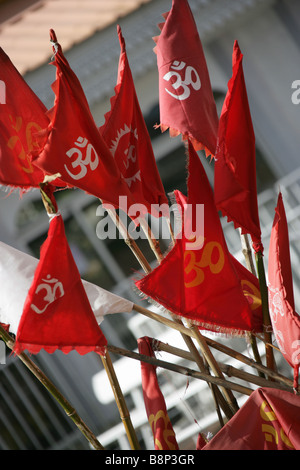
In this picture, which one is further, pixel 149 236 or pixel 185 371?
pixel 149 236

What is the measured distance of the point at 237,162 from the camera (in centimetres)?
162

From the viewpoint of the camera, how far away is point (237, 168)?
162cm

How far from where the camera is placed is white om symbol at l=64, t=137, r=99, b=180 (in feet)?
5.02

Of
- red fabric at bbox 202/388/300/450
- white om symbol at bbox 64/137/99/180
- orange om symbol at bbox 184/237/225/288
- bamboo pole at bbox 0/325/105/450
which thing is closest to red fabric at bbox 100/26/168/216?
white om symbol at bbox 64/137/99/180

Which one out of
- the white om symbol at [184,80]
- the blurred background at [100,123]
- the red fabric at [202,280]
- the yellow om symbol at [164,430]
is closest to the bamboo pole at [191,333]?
the red fabric at [202,280]

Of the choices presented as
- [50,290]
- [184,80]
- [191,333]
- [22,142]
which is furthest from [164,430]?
[184,80]

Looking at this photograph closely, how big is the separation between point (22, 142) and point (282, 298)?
91 centimetres

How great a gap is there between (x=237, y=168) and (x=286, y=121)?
3466mm

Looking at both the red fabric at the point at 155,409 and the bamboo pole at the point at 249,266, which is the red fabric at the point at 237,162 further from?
the red fabric at the point at 155,409

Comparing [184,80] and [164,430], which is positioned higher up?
[184,80]

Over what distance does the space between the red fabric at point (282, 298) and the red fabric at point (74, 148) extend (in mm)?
452

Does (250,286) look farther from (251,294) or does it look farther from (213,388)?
(213,388)

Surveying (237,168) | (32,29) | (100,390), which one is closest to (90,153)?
(237,168)

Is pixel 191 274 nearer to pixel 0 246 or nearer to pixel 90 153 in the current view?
pixel 90 153
